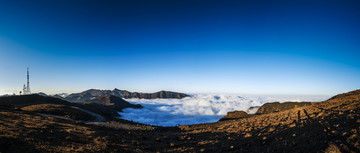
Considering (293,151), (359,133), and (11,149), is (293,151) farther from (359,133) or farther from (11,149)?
(11,149)

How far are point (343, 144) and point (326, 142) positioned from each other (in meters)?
0.78

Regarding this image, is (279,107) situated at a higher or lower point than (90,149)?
lower

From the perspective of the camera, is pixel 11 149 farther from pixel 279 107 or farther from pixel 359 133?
pixel 279 107

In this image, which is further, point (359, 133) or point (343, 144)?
point (359, 133)

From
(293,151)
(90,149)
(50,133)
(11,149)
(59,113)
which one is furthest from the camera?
(59,113)

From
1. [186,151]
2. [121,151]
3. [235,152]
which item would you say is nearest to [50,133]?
[121,151]

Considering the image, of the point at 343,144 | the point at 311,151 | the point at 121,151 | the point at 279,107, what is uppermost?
the point at 343,144

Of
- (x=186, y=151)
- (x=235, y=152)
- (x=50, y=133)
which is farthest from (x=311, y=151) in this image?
(x=50, y=133)

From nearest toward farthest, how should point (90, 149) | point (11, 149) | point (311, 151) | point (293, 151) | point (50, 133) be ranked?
1. point (311, 151)
2. point (293, 151)
3. point (11, 149)
4. point (90, 149)
5. point (50, 133)

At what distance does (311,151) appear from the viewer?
5.72m

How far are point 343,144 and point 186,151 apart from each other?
7.59 metres

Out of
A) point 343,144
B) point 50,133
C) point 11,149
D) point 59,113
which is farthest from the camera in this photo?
point 59,113

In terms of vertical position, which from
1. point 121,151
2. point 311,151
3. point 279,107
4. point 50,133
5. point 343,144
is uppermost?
point 343,144

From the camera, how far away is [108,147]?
9195 millimetres
